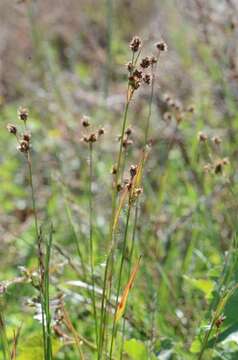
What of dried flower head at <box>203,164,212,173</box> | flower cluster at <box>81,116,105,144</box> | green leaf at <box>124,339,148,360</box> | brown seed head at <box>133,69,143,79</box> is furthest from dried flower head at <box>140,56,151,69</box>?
green leaf at <box>124,339,148,360</box>

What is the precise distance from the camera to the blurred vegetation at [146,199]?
172cm

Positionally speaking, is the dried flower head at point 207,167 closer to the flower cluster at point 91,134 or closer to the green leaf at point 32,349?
the flower cluster at point 91,134

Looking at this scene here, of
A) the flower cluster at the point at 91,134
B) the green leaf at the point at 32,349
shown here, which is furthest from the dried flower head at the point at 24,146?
the green leaf at the point at 32,349

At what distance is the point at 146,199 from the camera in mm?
3012

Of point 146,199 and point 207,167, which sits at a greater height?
point 146,199

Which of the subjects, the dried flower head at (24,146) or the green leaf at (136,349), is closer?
the dried flower head at (24,146)

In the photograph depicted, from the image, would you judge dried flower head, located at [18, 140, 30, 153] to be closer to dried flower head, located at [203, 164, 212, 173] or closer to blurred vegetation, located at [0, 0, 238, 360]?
blurred vegetation, located at [0, 0, 238, 360]

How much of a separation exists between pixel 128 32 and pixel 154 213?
3854 millimetres

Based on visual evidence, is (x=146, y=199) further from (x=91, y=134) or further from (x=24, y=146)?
(x=24, y=146)

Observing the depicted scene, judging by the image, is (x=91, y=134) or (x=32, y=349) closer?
(x=91, y=134)

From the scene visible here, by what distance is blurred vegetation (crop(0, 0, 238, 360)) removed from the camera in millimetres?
1723

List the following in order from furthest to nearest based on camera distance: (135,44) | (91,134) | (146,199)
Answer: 1. (146,199)
2. (91,134)
3. (135,44)

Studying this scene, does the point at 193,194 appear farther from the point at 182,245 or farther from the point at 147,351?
the point at 147,351

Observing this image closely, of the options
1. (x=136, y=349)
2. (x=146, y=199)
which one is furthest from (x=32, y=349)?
(x=146, y=199)
